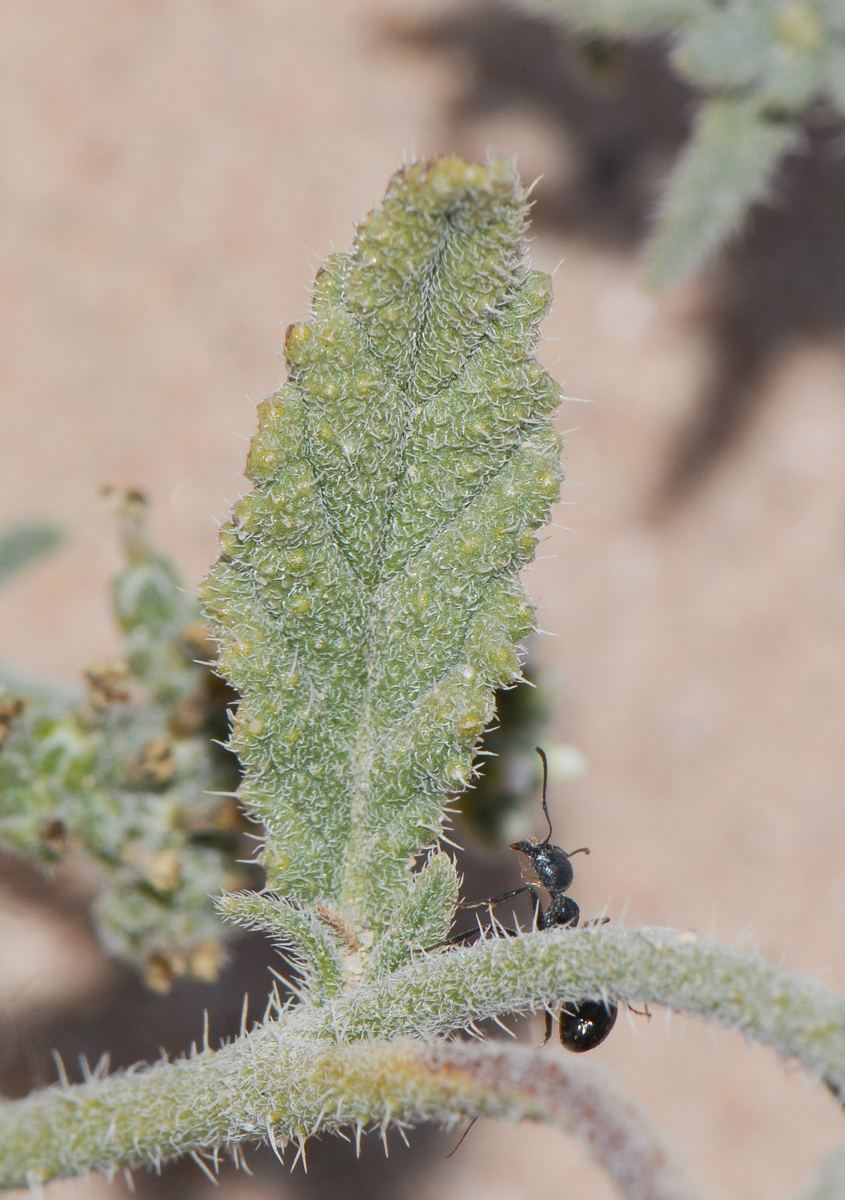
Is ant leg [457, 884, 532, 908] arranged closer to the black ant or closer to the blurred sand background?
the black ant

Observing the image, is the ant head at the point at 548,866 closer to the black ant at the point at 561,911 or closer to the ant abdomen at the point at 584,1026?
Answer: the black ant at the point at 561,911

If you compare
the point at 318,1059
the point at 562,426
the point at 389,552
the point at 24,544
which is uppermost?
the point at 562,426

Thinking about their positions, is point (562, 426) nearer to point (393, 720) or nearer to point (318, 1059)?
point (393, 720)

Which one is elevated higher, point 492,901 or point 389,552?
point 389,552

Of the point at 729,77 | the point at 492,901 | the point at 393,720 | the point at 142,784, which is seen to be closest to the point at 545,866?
the point at 492,901

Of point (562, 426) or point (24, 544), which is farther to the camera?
point (562, 426)
